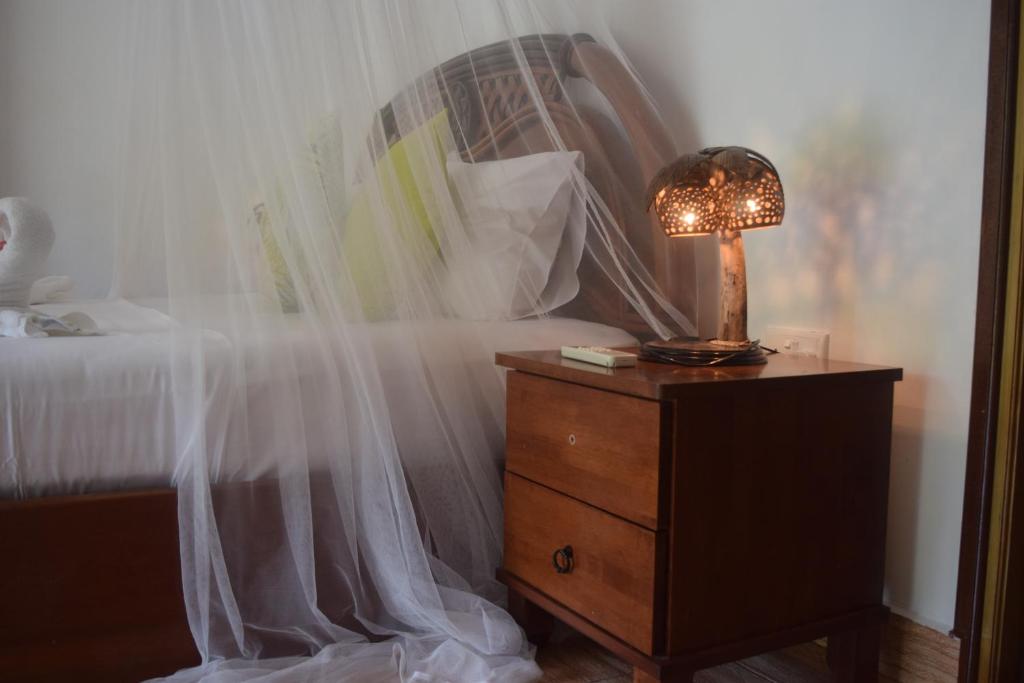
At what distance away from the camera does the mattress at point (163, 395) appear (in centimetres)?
127

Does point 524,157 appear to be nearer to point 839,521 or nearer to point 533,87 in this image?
point 533,87

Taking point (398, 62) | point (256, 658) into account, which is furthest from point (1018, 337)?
point (256, 658)

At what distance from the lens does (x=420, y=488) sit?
59.1 inches

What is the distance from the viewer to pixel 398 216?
1.47 m

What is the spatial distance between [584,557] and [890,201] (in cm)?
75

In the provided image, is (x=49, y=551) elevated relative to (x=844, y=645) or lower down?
elevated

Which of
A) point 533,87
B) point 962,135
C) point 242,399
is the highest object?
point 533,87

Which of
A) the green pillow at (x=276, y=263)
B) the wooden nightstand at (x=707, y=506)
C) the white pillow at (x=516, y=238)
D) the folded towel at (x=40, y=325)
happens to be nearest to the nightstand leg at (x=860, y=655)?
the wooden nightstand at (x=707, y=506)

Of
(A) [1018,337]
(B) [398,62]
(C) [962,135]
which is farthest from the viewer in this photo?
(B) [398,62]

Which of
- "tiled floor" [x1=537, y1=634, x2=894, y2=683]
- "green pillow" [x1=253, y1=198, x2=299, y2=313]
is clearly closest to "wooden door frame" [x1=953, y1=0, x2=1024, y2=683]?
"tiled floor" [x1=537, y1=634, x2=894, y2=683]

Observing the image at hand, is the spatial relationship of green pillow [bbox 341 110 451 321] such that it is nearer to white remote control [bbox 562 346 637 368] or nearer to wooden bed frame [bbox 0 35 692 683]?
wooden bed frame [bbox 0 35 692 683]

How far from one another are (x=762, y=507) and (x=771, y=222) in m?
0.42

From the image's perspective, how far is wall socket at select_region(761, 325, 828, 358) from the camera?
1.52 meters

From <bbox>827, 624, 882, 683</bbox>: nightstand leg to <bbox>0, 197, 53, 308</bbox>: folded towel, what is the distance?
1457 millimetres
